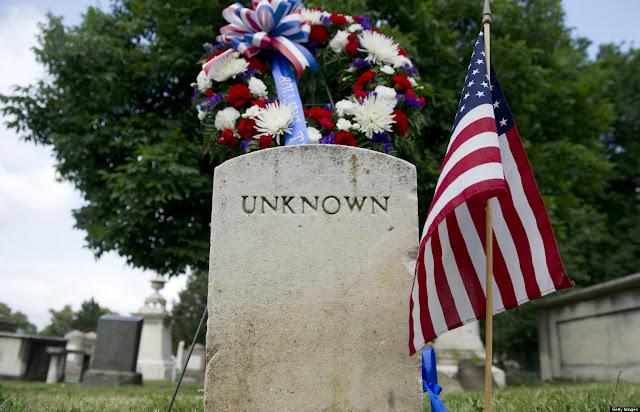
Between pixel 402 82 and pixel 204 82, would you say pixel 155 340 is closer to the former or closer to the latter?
pixel 204 82

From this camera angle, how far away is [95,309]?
4891 cm

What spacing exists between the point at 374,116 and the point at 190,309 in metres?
40.2

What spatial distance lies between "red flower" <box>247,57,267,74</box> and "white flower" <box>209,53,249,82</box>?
0.07m

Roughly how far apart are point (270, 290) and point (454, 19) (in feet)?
30.8

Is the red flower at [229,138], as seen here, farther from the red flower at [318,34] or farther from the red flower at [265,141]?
the red flower at [318,34]

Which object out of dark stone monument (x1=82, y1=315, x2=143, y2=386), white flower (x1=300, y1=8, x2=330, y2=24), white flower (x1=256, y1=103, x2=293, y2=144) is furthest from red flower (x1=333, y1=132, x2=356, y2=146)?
dark stone monument (x1=82, y1=315, x2=143, y2=386)

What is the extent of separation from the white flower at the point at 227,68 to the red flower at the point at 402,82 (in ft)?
4.77

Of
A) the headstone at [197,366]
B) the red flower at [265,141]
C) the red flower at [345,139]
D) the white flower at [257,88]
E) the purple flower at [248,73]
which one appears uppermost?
the purple flower at [248,73]

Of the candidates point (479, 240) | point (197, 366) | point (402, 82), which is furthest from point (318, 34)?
point (197, 366)

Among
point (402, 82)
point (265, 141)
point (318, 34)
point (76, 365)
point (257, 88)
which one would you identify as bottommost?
point (76, 365)

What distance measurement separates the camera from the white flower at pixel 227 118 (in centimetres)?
Result: 481

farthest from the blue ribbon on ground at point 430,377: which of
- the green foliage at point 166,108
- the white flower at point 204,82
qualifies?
the green foliage at point 166,108

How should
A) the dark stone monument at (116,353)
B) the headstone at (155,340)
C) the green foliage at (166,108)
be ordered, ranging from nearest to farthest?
the green foliage at (166,108) < the dark stone monument at (116,353) < the headstone at (155,340)

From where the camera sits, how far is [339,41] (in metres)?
5.34
